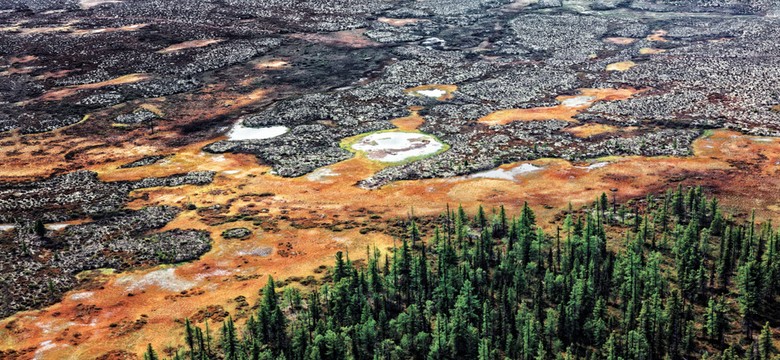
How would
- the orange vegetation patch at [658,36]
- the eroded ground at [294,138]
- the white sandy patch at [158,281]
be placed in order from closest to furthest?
the white sandy patch at [158,281] < the eroded ground at [294,138] < the orange vegetation patch at [658,36]

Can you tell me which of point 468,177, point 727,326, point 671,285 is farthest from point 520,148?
point 727,326

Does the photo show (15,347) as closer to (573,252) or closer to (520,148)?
(573,252)

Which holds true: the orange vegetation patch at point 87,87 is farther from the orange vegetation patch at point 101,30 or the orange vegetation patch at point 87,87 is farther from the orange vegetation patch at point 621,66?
the orange vegetation patch at point 621,66

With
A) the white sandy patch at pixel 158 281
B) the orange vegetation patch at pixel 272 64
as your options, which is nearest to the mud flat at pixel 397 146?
the white sandy patch at pixel 158 281

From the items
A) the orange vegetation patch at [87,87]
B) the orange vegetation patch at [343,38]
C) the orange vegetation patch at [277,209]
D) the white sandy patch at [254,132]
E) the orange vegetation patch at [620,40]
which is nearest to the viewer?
the orange vegetation patch at [277,209]

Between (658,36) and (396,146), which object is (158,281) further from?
(658,36)

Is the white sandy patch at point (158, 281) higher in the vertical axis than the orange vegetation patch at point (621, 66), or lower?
lower
